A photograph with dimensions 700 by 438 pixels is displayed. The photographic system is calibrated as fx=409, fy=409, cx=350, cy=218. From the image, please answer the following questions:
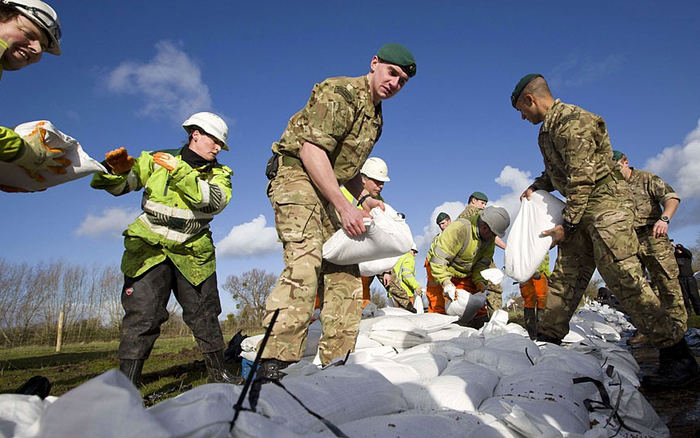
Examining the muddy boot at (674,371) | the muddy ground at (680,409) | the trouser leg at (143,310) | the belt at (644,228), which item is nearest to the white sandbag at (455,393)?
the muddy ground at (680,409)

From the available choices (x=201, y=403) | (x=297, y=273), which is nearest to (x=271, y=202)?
(x=297, y=273)

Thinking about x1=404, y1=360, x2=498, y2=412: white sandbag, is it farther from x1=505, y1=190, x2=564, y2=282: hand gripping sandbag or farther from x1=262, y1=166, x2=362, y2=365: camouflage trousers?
x1=505, y1=190, x2=564, y2=282: hand gripping sandbag

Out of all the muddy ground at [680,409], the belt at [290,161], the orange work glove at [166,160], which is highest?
the orange work glove at [166,160]

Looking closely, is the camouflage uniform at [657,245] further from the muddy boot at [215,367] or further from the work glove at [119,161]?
the work glove at [119,161]

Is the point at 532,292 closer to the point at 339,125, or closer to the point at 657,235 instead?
the point at 657,235

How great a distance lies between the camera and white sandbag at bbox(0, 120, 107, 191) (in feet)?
5.72

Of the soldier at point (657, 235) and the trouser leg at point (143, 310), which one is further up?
the soldier at point (657, 235)

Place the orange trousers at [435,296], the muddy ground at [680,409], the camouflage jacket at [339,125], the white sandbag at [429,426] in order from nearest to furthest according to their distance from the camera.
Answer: the white sandbag at [429,426] < the muddy ground at [680,409] < the camouflage jacket at [339,125] < the orange trousers at [435,296]

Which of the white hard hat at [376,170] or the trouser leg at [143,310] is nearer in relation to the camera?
the trouser leg at [143,310]

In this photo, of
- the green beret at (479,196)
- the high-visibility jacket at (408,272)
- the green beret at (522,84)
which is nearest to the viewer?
the green beret at (522,84)

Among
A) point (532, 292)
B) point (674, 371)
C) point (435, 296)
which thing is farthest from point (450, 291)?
point (674, 371)

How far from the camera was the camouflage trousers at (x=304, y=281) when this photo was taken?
2004 mm

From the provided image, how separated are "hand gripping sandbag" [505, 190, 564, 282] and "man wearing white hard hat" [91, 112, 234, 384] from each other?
7.52ft

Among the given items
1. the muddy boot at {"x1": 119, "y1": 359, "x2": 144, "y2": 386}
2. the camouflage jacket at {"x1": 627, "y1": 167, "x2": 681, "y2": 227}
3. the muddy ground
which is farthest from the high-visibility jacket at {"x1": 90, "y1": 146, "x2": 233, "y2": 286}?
the camouflage jacket at {"x1": 627, "y1": 167, "x2": 681, "y2": 227}
